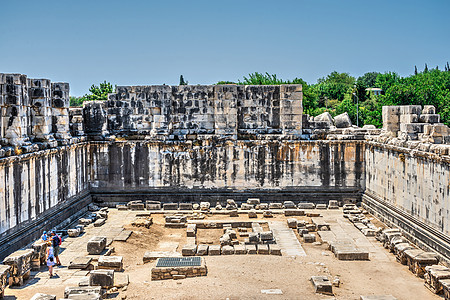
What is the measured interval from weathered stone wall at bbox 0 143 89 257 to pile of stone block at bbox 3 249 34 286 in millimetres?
1304

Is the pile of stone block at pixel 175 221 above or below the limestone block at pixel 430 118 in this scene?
below

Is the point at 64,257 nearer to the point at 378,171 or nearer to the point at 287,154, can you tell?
the point at 287,154

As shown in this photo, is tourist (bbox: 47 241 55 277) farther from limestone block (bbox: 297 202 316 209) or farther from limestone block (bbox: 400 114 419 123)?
limestone block (bbox: 400 114 419 123)

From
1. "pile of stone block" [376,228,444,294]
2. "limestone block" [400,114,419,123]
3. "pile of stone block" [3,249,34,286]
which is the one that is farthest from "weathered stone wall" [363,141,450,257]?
"pile of stone block" [3,249,34,286]

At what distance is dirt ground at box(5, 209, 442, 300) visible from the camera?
1179 centimetres

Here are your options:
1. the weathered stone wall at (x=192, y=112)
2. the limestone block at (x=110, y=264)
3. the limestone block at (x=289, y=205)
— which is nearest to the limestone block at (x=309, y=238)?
the limestone block at (x=289, y=205)

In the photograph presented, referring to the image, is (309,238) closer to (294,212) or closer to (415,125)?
(294,212)

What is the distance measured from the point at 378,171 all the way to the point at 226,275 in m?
9.58

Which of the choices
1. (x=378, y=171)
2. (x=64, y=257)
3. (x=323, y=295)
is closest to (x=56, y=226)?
(x=64, y=257)

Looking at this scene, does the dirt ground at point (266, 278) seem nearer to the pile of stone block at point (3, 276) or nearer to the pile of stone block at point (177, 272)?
the pile of stone block at point (177, 272)

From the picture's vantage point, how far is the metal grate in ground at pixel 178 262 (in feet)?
43.1

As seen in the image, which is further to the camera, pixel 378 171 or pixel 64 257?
pixel 378 171

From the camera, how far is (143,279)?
1280cm

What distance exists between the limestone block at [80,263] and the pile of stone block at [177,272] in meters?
2.14
